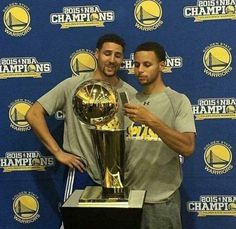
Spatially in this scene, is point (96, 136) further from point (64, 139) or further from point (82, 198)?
point (64, 139)

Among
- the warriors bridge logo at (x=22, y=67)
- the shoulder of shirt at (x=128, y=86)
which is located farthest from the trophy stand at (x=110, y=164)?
the warriors bridge logo at (x=22, y=67)

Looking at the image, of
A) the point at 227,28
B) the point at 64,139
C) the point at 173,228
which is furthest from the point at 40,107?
the point at 227,28

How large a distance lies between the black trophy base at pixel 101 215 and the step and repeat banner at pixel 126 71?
2.77 ft

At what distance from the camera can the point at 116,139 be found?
1.45m

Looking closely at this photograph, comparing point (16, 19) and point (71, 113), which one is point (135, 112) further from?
point (16, 19)

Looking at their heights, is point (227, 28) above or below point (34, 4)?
below

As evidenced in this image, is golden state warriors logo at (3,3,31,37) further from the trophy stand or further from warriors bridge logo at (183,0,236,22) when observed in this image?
the trophy stand

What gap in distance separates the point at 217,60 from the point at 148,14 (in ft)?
1.32

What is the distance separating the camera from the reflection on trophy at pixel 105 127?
1414mm

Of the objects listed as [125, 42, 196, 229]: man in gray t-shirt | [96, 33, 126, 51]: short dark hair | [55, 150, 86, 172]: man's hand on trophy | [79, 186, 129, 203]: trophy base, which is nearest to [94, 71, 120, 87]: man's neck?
[96, 33, 126, 51]: short dark hair

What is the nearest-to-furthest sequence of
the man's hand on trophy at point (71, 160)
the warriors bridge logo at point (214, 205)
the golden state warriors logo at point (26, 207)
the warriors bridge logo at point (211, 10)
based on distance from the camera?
1. the man's hand on trophy at point (71, 160)
2. the warriors bridge logo at point (211, 10)
3. the warriors bridge logo at point (214, 205)
4. the golden state warriors logo at point (26, 207)

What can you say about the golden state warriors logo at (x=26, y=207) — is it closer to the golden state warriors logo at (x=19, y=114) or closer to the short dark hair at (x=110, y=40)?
the golden state warriors logo at (x=19, y=114)

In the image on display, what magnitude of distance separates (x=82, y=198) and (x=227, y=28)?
3.78 ft

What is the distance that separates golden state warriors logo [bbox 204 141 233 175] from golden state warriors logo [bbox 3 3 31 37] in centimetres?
109
